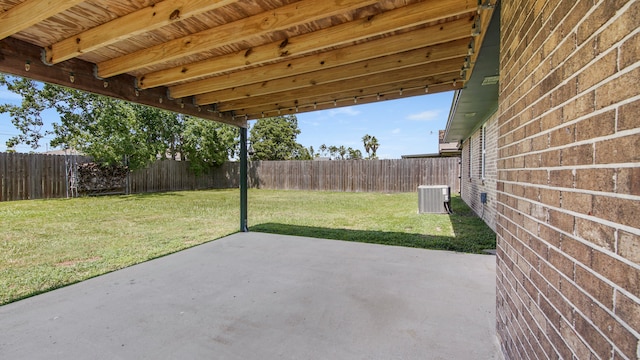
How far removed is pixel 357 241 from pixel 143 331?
3.48 meters

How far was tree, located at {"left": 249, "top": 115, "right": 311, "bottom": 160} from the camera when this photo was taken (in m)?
29.3

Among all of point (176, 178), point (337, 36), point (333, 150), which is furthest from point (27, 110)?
point (333, 150)

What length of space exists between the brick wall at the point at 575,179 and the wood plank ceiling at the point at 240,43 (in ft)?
3.39

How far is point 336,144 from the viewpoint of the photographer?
154 feet

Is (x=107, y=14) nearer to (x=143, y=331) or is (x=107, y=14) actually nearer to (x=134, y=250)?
(x=143, y=331)

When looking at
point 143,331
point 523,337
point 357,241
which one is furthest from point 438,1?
point 357,241

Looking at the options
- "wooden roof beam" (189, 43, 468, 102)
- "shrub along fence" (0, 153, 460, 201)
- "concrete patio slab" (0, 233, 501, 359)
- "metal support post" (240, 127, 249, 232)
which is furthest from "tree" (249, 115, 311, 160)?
"concrete patio slab" (0, 233, 501, 359)

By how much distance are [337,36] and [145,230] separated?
565cm

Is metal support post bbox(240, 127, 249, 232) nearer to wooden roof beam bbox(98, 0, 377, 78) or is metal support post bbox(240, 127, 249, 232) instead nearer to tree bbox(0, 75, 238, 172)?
wooden roof beam bbox(98, 0, 377, 78)

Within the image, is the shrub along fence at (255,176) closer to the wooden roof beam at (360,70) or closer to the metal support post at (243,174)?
the metal support post at (243,174)

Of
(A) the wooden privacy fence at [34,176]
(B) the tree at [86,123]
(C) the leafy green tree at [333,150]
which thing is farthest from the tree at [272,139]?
(A) the wooden privacy fence at [34,176]

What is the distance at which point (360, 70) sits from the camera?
3.37m

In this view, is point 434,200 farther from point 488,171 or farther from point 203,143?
point 203,143

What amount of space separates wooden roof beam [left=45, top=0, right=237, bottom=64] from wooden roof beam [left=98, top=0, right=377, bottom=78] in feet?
1.27
